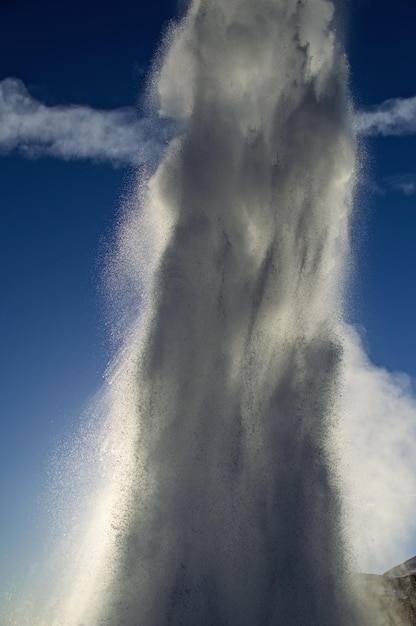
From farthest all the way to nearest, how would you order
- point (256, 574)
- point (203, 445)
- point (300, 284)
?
point (300, 284)
point (203, 445)
point (256, 574)

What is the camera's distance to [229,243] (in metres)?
33.4

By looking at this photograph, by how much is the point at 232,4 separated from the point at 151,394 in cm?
3072

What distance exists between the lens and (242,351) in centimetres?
3052

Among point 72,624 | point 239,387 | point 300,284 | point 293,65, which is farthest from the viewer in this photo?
point 293,65

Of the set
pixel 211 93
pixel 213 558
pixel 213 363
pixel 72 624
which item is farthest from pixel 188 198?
pixel 72 624

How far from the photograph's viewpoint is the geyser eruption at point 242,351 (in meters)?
23.0

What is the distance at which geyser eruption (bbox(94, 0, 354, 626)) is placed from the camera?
23000 mm

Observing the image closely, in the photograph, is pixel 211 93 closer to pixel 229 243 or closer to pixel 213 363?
pixel 229 243

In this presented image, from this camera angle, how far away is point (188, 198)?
35.3 metres

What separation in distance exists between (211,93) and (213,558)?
101 ft

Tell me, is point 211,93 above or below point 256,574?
above

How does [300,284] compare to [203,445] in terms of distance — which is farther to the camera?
[300,284]

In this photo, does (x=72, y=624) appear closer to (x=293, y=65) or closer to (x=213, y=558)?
(x=213, y=558)

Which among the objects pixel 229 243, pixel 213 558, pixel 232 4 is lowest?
pixel 213 558
